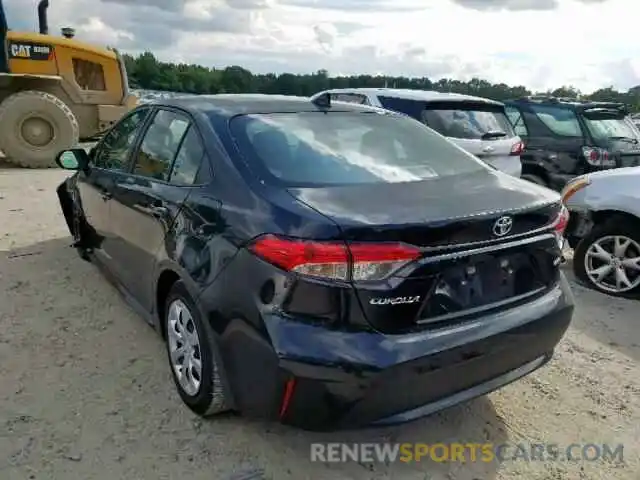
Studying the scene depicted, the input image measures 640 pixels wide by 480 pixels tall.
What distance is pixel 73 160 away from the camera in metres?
4.30

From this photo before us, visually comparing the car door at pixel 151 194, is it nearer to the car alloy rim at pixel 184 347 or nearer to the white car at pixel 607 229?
the car alloy rim at pixel 184 347

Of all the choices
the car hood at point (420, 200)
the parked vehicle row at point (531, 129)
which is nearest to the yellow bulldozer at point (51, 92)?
the parked vehicle row at point (531, 129)

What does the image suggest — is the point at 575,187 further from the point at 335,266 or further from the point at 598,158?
the point at 335,266

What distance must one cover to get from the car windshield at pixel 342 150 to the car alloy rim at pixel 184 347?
84 cm

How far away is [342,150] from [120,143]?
1.83m

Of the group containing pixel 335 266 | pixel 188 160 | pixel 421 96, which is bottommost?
pixel 335 266

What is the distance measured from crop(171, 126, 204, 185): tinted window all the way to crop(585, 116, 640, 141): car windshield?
248 inches

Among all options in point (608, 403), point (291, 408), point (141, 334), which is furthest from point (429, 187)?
point (141, 334)

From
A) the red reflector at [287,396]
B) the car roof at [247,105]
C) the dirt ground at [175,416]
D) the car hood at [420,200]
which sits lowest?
the dirt ground at [175,416]

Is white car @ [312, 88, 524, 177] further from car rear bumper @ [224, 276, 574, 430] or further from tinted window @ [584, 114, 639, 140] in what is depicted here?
car rear bumper @ [224, 276, 574, 430]

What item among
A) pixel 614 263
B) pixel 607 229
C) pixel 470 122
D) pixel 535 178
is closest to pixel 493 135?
pixel 470 122

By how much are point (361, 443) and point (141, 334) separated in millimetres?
1711

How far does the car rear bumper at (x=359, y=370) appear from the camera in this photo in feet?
7.01

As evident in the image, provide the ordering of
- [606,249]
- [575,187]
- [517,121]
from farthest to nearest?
[517,121] → [575,187] → [606,249]
